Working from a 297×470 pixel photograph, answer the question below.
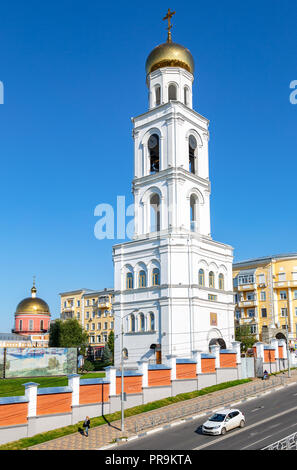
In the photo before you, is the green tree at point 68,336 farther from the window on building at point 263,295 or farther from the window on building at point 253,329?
the window on building at point 263,295

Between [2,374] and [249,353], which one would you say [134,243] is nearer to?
[249,353]

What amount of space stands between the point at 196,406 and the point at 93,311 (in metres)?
62.6

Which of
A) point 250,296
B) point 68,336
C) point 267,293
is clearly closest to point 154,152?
point 68,336

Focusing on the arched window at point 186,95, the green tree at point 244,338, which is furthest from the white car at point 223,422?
the arched window at point 186,95

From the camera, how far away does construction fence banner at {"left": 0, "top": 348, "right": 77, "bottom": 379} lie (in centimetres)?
5344

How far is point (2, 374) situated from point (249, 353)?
26.7 metres

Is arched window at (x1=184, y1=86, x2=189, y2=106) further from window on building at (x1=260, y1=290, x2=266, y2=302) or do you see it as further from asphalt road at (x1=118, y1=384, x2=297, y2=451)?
asphalt road at (x1=118, y1=384, x2=297, y2=451)

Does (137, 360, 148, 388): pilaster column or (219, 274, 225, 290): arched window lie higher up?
(219, 274, 225, 290): arched window

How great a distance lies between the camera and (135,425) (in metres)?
29.0

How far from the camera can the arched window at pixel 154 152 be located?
5172 centimetres

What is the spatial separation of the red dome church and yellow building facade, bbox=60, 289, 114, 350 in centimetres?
611

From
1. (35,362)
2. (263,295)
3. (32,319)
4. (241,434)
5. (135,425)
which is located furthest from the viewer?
(32,319)

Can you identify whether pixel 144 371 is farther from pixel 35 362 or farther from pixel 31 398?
pixel 35 362

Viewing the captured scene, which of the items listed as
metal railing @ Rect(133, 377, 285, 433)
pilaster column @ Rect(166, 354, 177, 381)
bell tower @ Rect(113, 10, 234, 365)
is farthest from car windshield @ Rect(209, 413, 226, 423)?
bell tower @ Rect(113, 10, 234, 365)
